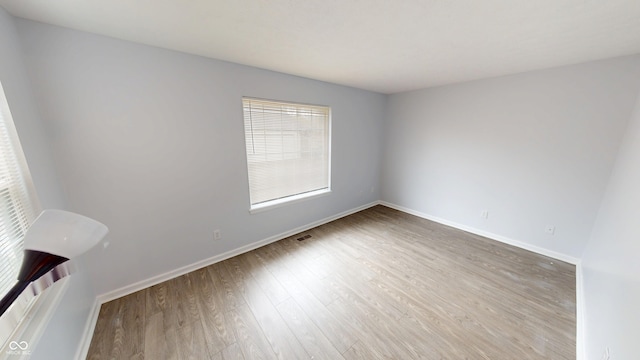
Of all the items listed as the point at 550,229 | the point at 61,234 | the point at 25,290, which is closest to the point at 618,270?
the point at 550,229

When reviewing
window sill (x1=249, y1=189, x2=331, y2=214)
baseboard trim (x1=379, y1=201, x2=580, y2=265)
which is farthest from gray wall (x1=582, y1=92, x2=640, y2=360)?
window sill (x1=249, y1=189, x2=331, y2=214)

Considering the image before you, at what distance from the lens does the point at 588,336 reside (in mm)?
1396

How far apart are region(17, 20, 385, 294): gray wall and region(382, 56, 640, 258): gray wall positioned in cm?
234

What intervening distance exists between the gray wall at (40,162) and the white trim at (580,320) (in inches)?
124

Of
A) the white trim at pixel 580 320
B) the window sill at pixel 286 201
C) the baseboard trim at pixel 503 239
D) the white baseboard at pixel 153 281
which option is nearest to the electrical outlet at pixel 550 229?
the baseboard trim at pixel 503 239

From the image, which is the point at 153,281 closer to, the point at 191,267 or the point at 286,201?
the point at 191,267

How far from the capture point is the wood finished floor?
1.44 metres

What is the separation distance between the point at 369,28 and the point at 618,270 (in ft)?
7.22

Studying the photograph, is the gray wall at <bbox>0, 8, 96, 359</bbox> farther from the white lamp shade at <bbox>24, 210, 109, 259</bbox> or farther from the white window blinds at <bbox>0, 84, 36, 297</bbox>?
the white lamp shade at <bbox>24, 210, 109, 259</bbox>

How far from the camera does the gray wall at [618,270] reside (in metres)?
0.97

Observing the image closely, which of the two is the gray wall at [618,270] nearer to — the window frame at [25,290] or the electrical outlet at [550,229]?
the electrical outlet at [550,229]

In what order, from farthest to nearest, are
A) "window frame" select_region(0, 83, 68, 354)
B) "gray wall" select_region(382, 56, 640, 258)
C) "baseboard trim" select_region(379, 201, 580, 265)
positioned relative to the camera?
1. "baseboard trim" select_region(379, 201, 580, 265)
2. "gray wall" select_region(382, 56, 640, 258)
3. "window frame" select_region(0, 83, 68, 354)

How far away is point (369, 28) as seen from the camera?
1.48 metres

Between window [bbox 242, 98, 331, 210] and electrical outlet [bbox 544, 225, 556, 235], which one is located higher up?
window [bbox 242, 98, 331, 210]
